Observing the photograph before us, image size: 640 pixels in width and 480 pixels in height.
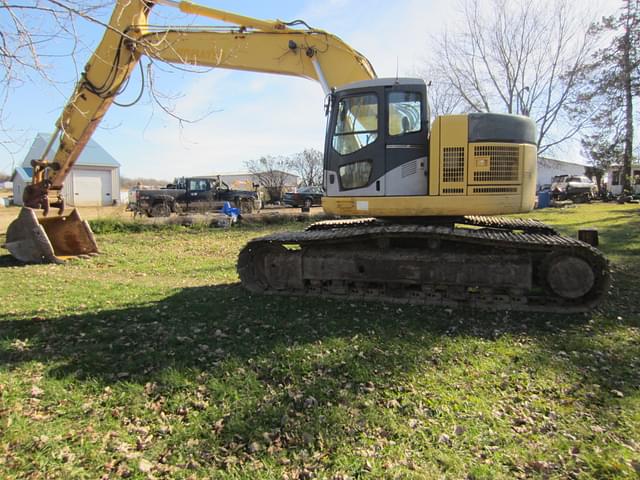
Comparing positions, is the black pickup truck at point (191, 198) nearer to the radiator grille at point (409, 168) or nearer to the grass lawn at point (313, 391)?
the grass lawn at point (313, 391)

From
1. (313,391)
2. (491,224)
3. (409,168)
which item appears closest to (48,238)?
(409,168)

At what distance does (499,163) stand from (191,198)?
20.7 m

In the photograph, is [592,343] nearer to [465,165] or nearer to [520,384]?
[520,384]

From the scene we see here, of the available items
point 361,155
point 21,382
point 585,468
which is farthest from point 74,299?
point 585,468

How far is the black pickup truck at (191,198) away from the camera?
74.3ft

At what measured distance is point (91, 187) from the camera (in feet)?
123

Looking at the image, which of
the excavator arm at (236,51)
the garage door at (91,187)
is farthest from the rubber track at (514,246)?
A: the garage door at (91,187)

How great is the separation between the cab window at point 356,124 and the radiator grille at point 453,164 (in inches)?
40.2

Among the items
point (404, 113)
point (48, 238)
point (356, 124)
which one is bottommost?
point (48, 238)

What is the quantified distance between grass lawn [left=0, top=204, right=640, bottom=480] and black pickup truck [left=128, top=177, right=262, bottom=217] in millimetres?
17325

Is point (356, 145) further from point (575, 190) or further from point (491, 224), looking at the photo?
point (575, 190)

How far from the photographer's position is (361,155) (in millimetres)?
6266

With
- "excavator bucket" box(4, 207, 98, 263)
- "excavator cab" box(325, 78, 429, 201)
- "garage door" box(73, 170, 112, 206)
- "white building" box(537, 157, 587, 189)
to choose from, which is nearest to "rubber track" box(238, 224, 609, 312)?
"excavator cab" box(325, 78, 429, 201)

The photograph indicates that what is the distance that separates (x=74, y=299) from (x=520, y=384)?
6000mm
